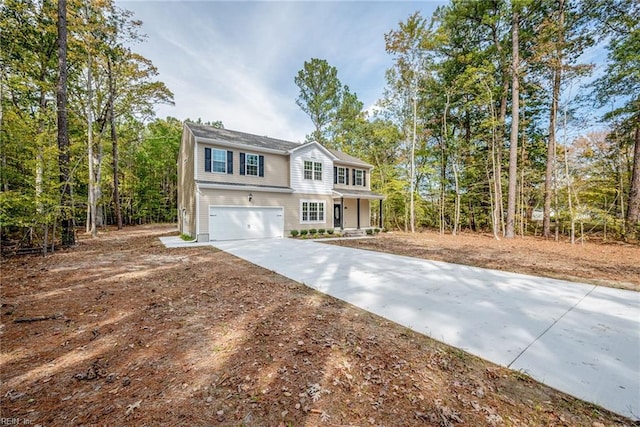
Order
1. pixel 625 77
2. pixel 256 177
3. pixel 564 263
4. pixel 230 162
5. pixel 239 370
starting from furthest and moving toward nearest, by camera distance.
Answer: pixel 256 177 < pixel 230 162 < pixel 625 77 < pixel 564 263 < pixel 239 370

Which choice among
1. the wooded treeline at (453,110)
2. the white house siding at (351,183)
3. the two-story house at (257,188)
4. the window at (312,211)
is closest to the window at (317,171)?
the two-story house at (257,188)

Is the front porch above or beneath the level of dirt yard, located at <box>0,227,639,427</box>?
above

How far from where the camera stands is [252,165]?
13852 millimetres

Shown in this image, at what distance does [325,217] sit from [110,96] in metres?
16.2

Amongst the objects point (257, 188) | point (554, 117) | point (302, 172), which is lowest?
point (257, 188)

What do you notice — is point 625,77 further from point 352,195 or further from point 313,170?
point 313,170

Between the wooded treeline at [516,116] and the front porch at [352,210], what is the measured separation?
129 inches

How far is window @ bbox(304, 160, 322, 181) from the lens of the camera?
→ 15534mm

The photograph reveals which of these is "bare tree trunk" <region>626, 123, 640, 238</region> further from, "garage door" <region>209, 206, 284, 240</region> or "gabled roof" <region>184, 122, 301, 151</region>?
"gabled roof" <region>184, 122, 301, 151</region>

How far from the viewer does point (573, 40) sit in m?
12.2

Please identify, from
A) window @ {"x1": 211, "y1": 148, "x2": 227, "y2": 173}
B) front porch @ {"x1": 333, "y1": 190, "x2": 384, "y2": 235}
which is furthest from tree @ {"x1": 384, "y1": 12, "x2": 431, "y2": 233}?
window @ {"x1": 211, "y1": 148, "x2": 227, "y2": 173}

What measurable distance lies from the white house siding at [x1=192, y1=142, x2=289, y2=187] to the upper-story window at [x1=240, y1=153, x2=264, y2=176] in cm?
16

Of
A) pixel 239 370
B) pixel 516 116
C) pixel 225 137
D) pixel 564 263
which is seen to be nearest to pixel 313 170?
pixel 225 137

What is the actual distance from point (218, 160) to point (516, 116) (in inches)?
624
